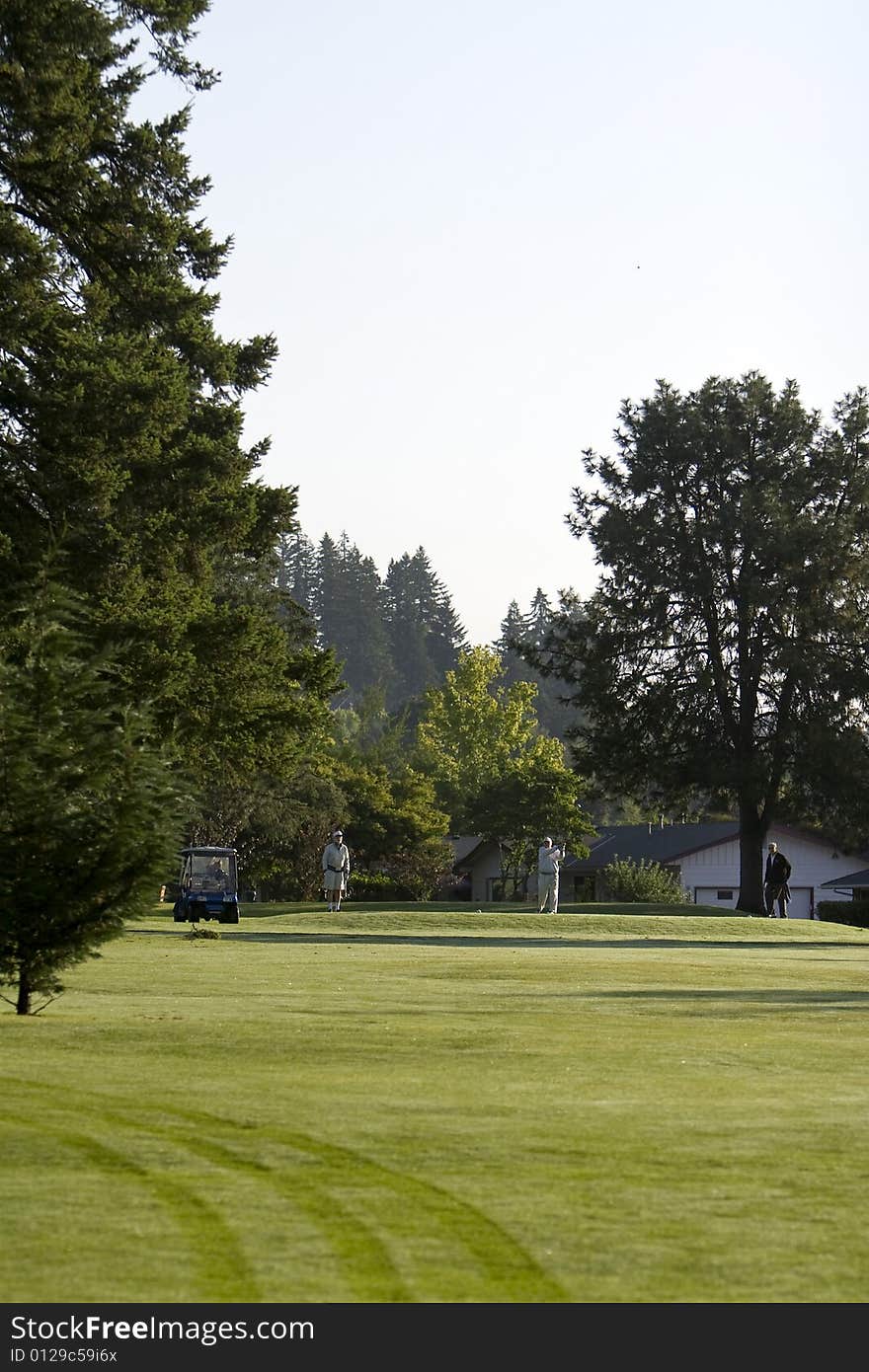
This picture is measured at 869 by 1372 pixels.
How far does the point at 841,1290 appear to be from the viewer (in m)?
6.34

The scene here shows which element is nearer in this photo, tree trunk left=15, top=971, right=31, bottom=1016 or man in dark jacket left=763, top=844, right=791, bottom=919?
tree trunk left=15, top=971, right=31, bottom=1016

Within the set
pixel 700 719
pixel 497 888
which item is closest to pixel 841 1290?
pixel 700 719

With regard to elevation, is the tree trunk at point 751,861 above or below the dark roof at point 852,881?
below

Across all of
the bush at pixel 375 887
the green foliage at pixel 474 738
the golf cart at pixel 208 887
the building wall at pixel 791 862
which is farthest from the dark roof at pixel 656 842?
the golf cart at pixel 208 887

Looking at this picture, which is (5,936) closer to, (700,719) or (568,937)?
(568,937)

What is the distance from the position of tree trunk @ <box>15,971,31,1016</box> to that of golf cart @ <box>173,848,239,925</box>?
103ft

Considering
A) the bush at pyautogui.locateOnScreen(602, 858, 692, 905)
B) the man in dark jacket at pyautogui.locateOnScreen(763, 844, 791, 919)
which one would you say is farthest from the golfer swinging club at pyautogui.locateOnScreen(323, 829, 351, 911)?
the bush at pyautogui.locateOnScreen(602, 858, 692, 905)

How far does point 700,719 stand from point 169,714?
37.0 metres

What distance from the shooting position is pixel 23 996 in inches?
628

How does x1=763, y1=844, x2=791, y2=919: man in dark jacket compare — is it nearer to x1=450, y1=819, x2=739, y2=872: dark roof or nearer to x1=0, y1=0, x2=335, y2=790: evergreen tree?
x1=0, y1=0, x2=335, y2=790: evergreen tree

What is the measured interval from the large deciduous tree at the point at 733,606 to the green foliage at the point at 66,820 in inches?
2005

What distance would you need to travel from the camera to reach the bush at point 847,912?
8600 cm

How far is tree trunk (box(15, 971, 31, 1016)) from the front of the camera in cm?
1572

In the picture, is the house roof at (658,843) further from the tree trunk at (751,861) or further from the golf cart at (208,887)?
the golf cart at (208,887)
